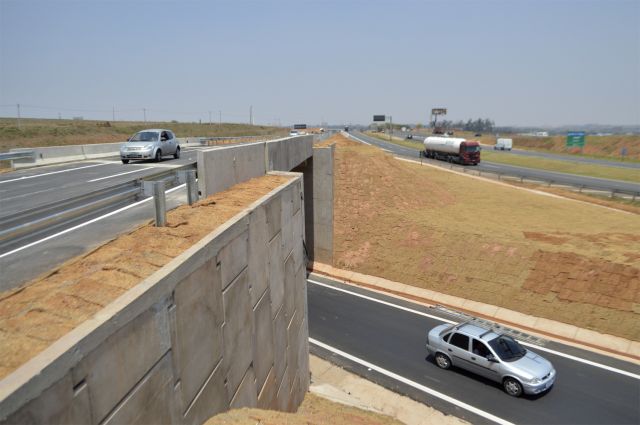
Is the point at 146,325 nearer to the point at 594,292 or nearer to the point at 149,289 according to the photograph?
the point at 149,289

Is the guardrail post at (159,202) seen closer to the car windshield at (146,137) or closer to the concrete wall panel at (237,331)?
the concrete wall panel at (237,331)

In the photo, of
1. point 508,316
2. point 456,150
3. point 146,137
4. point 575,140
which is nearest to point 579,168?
point 456,150

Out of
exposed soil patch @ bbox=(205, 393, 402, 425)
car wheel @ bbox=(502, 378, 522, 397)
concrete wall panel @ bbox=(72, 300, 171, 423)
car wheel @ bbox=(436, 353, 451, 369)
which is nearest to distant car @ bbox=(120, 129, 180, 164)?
exposed soil patch @ bbox=(205, 393, 402, 425)

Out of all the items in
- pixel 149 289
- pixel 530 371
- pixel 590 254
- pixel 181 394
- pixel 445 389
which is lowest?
pixel 445 389

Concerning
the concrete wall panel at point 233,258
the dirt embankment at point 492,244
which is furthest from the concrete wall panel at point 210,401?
the dirt embankment at point 492,244

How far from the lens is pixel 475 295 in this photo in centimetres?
2238

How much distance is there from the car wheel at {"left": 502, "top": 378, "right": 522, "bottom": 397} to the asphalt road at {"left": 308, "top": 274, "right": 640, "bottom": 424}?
17 centimetres

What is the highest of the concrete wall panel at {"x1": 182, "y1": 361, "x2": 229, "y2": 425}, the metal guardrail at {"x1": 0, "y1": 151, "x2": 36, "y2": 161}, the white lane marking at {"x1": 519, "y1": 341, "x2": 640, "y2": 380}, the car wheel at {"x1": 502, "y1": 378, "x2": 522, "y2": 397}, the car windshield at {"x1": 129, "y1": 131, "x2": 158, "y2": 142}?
the car windshield at {"x1": 129, "y1": 131, "x2": 158, "y2": 142}

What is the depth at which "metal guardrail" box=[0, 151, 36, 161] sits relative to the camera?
21.8m

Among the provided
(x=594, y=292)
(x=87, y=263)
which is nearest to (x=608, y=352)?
(x=594, y=292)

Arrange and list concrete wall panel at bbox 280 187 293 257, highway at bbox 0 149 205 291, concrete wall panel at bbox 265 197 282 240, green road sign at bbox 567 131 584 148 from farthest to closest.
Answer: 1. green road sign at bbox 567 131 584 148
2. concrete wall panel at bbox 280 187 293 257
3. concrete wall panel at bbox 265 197 282 240
4. highway at bbox 0 149 205 291

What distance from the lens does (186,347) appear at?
5543 mm

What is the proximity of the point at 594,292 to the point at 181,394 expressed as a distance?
20616mm

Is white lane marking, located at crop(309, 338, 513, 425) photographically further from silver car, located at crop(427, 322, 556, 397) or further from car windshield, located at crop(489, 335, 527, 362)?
car windshield, located at crop(489, 335, 527, 362)
